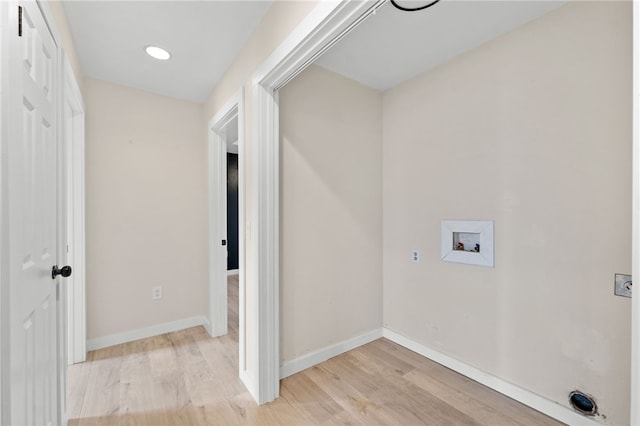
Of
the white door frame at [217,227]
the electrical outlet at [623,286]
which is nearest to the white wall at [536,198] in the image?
the electrical outlet at [623,286]

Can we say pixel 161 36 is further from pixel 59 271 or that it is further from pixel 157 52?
pixel 59 271

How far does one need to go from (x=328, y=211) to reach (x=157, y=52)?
174cm

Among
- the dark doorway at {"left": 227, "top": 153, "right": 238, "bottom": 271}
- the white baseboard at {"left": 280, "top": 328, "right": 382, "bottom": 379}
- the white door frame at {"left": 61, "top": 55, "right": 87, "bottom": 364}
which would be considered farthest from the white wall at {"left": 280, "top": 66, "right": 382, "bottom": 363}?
the dark doorway at {"left": 227, "top": 153, "right": 238, "bottom": 271}

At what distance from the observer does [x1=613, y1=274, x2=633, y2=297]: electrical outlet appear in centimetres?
142

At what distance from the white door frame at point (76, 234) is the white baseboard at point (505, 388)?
268 centimetres

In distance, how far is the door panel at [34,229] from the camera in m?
0.90

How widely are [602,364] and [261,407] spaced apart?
75.0 inches

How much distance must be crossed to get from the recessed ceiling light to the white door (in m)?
0.77

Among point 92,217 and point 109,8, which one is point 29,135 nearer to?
point 109,8

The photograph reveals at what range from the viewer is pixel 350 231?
2482 mm

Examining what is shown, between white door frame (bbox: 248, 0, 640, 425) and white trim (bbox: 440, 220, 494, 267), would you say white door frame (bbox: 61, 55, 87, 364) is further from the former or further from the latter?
white trim (bbox: 440, 220, 494, 267)

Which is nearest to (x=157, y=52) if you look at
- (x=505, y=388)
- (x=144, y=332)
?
(x=144, y=332)

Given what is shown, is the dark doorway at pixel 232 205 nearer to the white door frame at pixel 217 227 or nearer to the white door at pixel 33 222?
the white door frame at pixel 217 227

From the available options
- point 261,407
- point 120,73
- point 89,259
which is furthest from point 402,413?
point 120,73
